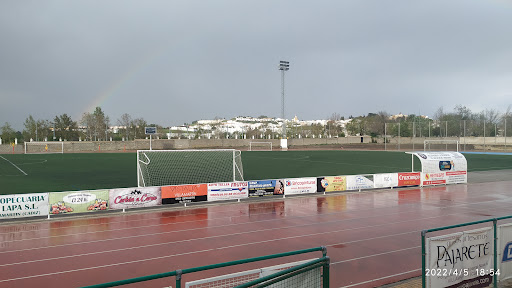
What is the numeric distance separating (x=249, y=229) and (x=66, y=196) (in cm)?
886

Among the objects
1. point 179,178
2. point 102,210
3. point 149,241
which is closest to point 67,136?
point 179,178

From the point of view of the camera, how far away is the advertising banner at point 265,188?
21531 millimetres

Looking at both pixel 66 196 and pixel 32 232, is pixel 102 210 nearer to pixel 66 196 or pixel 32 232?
pixel 66 196

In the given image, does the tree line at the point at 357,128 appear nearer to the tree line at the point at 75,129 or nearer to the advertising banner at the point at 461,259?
the tree line at the point at 75,129

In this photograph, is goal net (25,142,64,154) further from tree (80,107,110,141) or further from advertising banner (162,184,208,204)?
advertising banner (162,184,208,204)

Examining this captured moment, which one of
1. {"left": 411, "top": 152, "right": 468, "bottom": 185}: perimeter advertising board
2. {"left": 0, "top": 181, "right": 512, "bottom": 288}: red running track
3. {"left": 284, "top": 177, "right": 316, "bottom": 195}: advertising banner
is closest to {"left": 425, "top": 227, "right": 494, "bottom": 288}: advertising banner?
{"left": 0, "top": 181, "right": 512, "bottom": 288}: red running track

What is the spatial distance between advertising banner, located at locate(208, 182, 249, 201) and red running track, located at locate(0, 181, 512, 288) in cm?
57

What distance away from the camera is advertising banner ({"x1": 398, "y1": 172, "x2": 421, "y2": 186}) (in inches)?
1035

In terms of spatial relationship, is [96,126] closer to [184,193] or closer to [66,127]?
[66,127]

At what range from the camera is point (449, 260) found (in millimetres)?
6590

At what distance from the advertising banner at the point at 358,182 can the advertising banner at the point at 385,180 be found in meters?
0.42

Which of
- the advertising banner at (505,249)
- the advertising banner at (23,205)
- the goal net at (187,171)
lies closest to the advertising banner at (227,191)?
the goal net at (187,171)

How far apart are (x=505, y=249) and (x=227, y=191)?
14.9 metres

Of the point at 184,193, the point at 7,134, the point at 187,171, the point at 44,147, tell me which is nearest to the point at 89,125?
the point at 7,134
